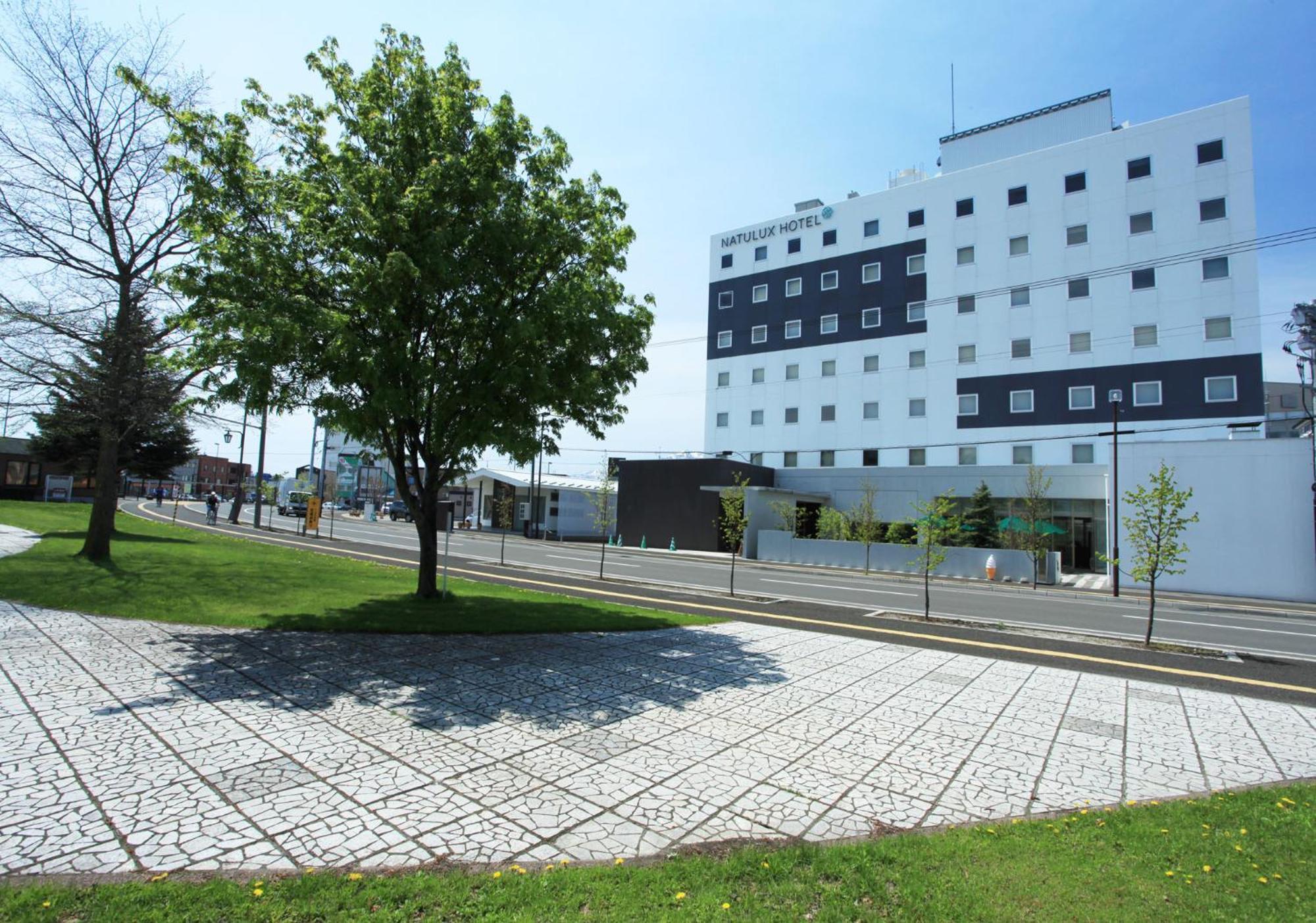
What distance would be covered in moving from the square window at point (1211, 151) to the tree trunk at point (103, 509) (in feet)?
153

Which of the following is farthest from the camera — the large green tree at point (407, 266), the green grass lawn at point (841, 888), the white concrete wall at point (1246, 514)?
the white concrete wall at point (1246, 514)

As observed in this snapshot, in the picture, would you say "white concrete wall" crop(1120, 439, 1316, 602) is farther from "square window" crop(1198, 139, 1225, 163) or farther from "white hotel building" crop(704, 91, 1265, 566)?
"square window" crop(1198, 139, 1225, 163)

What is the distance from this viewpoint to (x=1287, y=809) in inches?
185

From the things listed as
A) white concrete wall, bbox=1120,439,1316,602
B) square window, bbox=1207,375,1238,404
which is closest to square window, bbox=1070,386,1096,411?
square window, bbox=1207,375,1238,404

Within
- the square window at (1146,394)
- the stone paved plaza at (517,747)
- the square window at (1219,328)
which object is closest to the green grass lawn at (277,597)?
the stone paved plaza at (517,747)

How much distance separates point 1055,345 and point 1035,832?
38380 millimetres

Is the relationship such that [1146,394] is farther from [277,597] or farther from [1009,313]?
[277,597]

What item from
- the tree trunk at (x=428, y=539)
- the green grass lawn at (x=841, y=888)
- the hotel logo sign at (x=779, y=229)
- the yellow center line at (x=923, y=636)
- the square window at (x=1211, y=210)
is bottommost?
the yellow center line at (x=923, y=636)

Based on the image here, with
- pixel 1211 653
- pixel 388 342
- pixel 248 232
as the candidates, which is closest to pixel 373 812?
pixel 388 342

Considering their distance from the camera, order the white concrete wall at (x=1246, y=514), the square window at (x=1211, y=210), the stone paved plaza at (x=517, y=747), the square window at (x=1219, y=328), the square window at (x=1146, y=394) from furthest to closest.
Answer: the square window at (x=1146, y=394) < the square window at (x=1211, y=210) < the square window at (x=1219, y=328) < the white concrete wall at (x=1246, y=514) < the stone paved plaza at (x=517, y=747)

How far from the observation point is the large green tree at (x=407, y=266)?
8.93 metres

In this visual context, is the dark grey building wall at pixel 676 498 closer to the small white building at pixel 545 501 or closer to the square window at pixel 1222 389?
the small white building at pixel 545 501

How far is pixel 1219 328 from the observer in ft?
106

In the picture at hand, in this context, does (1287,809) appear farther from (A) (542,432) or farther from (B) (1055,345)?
(B) (1055,345)
